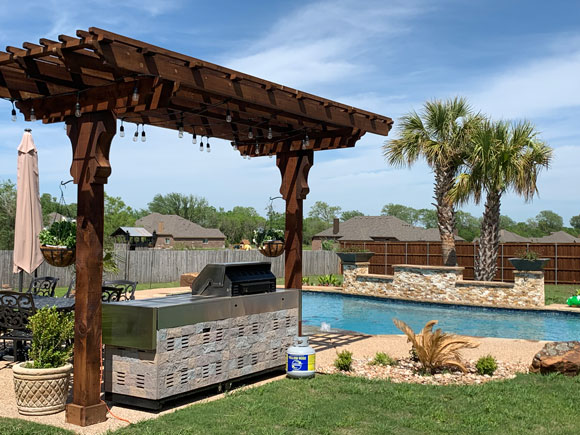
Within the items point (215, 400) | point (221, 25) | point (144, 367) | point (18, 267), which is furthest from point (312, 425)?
point (221, 25)

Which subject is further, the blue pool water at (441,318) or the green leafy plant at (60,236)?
the blue pool water at (441,318)

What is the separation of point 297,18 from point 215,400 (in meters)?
8.74

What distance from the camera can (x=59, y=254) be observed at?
6.16 m

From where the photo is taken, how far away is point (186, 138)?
30.3 feet

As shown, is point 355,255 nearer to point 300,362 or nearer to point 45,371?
point 300,362

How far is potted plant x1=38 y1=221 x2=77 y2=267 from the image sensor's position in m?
6.15

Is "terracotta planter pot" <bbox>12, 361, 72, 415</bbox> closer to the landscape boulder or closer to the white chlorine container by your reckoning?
the white chlorine container

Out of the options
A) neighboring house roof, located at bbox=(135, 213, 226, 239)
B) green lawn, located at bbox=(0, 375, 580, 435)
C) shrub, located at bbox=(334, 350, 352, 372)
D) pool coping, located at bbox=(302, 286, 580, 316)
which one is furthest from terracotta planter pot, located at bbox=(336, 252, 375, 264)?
neighboring house roof, located at bbox=(135, 213, 226, 239)

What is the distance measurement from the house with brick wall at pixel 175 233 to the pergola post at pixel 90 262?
49.6m

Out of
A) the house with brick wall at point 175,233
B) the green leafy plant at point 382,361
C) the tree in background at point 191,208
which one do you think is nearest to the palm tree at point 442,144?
the green leafy plant at point 382,361

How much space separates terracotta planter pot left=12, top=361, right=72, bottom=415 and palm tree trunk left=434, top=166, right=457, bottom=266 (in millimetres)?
15044

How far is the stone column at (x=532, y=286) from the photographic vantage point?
55.6 ft

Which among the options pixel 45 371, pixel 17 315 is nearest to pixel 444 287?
pixel 17 315

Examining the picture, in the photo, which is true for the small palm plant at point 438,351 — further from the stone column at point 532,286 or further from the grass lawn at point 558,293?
the grass lawn at point 558,293
